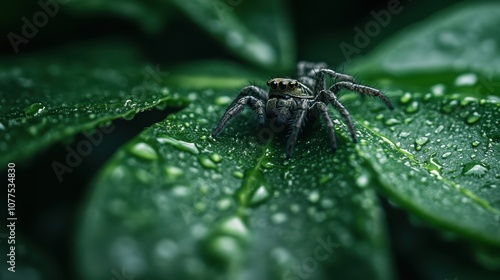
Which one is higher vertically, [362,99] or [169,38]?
[169,38]

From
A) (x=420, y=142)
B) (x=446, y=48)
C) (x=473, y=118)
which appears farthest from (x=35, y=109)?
(x=446, y=48)

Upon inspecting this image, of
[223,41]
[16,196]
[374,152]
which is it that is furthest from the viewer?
[223,41]

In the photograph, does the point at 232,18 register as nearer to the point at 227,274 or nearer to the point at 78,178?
the point at 78,178

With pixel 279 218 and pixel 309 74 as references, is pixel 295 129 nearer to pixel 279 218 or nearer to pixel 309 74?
pixel 279 218

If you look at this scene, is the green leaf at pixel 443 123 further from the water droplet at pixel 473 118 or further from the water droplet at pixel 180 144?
the water droplet at pixel 180 144

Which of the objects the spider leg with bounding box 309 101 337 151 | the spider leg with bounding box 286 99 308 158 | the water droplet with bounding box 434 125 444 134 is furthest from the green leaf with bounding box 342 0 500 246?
the spider leg with bounding box 286 99 308 158

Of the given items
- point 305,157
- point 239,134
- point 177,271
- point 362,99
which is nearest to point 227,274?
point 177,271

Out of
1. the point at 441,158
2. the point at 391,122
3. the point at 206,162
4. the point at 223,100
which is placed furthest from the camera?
the point at 223,100
